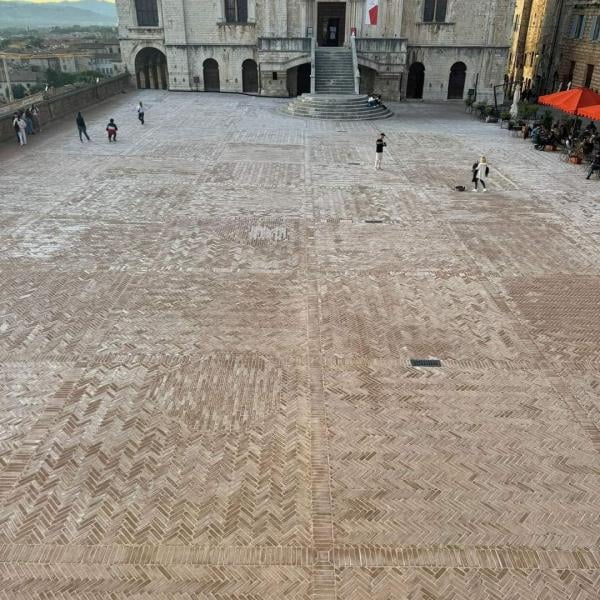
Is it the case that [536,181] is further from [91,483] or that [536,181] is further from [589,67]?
[589,67]

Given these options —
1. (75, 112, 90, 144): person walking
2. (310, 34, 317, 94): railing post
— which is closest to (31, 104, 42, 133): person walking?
(75, 112, 90, 144): person walking

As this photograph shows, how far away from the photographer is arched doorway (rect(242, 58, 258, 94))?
4156 centimetres

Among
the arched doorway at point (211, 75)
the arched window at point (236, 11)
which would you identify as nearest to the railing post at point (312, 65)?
the arched window at point (236, 11)

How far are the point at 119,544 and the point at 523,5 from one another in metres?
65.8

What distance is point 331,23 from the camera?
131 feet

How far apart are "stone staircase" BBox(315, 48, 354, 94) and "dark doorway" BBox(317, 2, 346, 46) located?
3.08 m

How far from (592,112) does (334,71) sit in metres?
19.7

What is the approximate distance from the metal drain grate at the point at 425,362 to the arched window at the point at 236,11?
3767 centimetres

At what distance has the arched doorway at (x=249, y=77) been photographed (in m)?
41.6

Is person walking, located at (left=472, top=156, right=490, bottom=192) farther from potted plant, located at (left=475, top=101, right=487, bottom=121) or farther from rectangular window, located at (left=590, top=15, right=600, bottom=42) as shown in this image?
rectangular window, located at (left=590, top=15, right=600, bottom=42)

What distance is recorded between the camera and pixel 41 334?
1016 centimetres

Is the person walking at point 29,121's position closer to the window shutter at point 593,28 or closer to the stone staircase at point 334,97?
the stone staircase at point 334,97

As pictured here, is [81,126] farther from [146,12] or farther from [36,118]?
[146,12]

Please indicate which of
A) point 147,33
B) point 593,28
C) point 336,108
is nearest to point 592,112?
point 336,108
